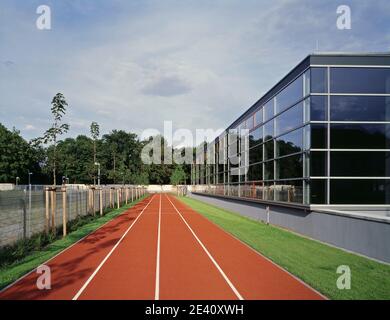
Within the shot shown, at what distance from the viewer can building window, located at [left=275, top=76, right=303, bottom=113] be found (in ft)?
65.8

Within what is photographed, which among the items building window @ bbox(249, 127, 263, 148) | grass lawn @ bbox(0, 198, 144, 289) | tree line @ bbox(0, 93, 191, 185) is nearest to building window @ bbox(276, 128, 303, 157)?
building window @ bbox(249, 127, 263, 148)

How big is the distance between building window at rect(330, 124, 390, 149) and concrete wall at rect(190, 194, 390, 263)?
124 inches

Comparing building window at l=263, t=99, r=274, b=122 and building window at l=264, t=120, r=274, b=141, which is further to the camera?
building window at l=263, t=99, r=274, b=122

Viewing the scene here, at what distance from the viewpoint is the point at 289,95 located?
21.7 metres

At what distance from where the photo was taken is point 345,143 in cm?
1819

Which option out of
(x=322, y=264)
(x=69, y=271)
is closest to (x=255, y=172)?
(x=322, y=264)

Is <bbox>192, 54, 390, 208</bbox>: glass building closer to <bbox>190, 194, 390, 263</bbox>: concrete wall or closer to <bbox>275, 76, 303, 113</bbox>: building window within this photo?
<bbox>275, 76, 303, 113</bbox>: building window

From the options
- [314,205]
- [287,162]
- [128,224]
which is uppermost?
[287,162]

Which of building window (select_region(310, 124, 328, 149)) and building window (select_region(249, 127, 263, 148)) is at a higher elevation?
building window (select_region(249, 127, 263, 148))

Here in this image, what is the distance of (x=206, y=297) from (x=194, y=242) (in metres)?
8.74

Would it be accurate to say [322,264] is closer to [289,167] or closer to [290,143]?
[289,167]

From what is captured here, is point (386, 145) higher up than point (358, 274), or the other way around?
point (386, 145)
